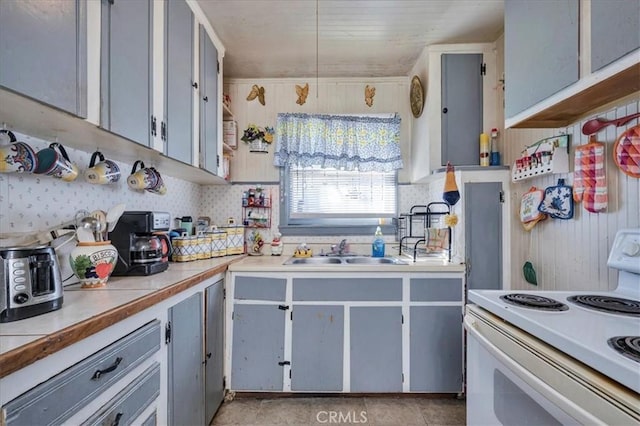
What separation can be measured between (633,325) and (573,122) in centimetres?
107

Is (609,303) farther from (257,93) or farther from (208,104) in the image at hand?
(257,93)

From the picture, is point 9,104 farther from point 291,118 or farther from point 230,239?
point 291,118

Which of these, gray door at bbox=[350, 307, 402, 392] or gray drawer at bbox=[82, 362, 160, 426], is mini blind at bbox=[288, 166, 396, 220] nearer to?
gray door at bbox=[350, 307, 402, 392]

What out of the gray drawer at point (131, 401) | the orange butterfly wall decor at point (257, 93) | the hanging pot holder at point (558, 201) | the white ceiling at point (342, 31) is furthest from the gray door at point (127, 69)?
the hanging pot holder at point (558, 201)

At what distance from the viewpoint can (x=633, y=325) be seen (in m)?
0.84

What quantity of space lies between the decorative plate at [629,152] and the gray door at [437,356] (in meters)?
1.17

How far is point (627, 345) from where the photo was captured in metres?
0.69

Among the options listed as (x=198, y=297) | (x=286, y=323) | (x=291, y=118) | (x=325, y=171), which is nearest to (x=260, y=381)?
(x=286, y=323)

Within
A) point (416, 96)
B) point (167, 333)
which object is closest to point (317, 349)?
point (167, 333)

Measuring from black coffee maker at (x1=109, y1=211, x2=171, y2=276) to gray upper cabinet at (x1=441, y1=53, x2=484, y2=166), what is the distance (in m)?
2.10

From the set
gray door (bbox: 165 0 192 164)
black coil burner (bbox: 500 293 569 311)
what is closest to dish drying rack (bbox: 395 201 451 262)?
black coil burner (bbox: 500 293 569 311)

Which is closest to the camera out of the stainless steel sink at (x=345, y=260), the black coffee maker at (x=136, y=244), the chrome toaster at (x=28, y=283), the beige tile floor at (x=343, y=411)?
the chrome toaster at (x=28, y=283)

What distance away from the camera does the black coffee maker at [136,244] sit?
139cm

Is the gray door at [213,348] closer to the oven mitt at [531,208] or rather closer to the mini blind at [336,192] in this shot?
the mini blind at [336,192]
